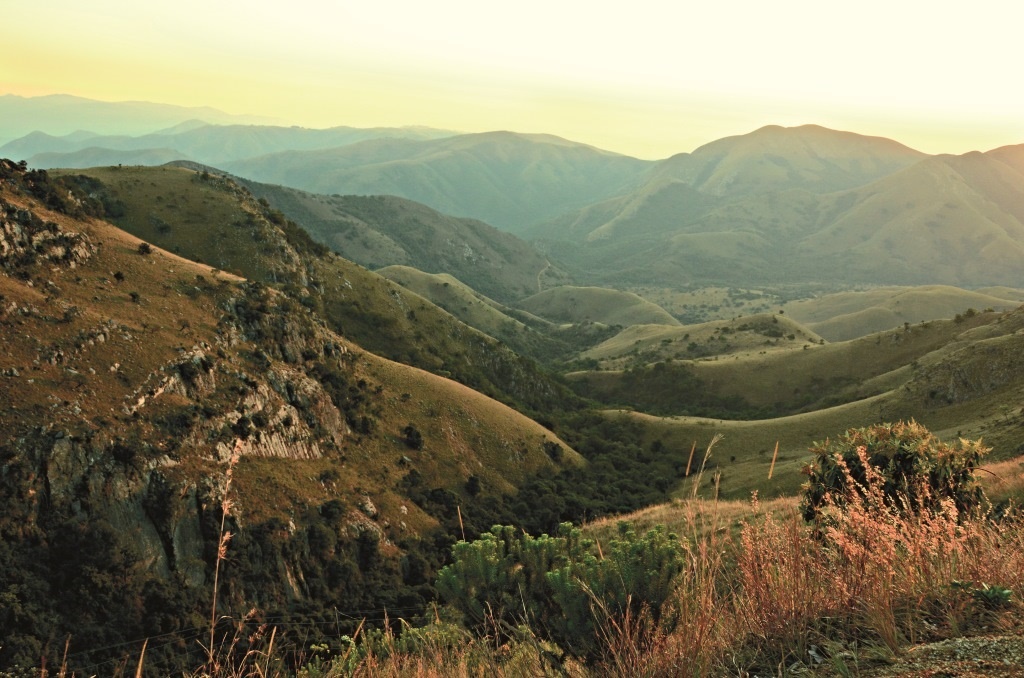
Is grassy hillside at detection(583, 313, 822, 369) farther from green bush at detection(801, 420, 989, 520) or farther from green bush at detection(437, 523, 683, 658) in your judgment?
green bush at detection(437, 523, 683, 658)

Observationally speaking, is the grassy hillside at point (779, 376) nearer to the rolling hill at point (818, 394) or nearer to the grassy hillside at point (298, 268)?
the rolling hill at point (818, 394)

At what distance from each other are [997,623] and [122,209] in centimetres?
12539

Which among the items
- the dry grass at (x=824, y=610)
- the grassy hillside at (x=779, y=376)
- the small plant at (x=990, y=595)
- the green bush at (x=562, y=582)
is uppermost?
the small plant at (x=990, y=595)

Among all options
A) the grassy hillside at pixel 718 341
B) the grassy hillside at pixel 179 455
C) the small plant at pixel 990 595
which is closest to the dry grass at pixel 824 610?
the small plant at pixel 990 595

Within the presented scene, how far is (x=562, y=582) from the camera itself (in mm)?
11180

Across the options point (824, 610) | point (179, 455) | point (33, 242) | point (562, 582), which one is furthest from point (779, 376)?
point (824, 610)

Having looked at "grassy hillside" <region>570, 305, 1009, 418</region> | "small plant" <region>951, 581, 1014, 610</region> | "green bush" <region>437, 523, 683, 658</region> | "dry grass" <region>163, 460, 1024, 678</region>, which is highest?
"small plant" <region>951, 581, 1014, 610</region>

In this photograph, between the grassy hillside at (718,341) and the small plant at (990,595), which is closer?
the small plant at (990,595)

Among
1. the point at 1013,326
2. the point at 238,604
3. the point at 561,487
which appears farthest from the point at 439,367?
the point at 1013,326

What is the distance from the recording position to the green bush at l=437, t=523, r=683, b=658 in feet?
31.1

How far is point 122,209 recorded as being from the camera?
4055 inches

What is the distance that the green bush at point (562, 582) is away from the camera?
949 centimetres

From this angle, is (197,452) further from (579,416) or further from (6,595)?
(579,416)

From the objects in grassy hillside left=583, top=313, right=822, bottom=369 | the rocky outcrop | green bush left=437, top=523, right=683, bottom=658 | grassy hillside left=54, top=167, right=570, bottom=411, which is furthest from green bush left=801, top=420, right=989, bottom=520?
grassy hillside left=583, top=313, right=822, bottom=369
